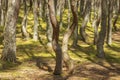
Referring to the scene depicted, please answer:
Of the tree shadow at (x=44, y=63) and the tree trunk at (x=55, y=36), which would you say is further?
the tree shadow at (x=44, y=63)

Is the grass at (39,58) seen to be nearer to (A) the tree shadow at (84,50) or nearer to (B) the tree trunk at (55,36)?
(A) the tree shadow at (84,50)

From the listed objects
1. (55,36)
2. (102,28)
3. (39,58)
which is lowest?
(39,58)

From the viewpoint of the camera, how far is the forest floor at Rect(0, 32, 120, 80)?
16375 millimetres

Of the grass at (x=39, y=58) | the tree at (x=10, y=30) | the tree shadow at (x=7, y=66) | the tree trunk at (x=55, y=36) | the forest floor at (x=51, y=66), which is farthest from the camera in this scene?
the tree at (x=10, y=30)

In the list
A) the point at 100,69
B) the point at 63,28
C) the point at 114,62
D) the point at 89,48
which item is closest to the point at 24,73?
the point at 100,69

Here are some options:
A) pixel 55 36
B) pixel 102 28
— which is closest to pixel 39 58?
pixel 102 28

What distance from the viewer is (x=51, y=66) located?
1927cm

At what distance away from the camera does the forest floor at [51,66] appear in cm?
1638

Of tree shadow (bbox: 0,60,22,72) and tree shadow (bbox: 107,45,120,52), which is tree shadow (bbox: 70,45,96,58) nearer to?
tree shadow (bbox: 107,45,120,52)

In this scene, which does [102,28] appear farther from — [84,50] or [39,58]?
[39,58]

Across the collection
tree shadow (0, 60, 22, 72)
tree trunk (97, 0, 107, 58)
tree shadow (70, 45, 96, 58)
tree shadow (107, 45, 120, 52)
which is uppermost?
tree trunk (97, 0, 107, 58)

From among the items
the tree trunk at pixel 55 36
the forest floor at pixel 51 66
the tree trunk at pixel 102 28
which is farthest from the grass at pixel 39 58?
the tree trunk at pixel 55 36

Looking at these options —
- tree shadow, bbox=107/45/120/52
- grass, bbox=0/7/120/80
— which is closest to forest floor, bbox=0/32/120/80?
grass, bbox=0/7/120/80

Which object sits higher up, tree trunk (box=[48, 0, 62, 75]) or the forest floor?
tree trunk (box=[48, 0, 62, 75])
